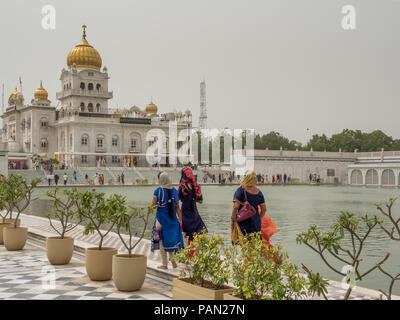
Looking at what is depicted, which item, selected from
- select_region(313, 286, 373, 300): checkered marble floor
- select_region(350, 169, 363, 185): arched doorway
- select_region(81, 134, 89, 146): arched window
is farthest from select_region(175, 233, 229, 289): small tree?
select_region(81, 134, 89, 146): arched window

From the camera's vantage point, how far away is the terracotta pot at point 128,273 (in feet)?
18.0

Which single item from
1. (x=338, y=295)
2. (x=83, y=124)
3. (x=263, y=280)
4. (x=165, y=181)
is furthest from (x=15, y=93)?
(x=263, y=280)

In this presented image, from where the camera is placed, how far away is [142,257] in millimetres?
5637

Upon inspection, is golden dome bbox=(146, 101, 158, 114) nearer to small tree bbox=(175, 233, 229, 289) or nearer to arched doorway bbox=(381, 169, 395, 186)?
arched doorway bbox=(381, 169, 395, 186)

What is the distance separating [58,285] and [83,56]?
53688mm

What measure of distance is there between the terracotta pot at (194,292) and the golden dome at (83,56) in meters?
55.4

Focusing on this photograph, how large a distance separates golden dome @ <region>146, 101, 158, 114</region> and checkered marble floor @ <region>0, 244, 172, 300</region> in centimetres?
6042

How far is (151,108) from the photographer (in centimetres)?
6731

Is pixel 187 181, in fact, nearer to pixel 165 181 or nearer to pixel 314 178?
pixel 165 181

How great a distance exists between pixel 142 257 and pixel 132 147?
53.2 m

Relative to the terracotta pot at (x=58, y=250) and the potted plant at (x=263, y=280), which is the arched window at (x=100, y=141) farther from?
the potted plant at (x=263, y=280)

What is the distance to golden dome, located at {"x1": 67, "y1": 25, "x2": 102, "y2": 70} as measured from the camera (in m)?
56.3
